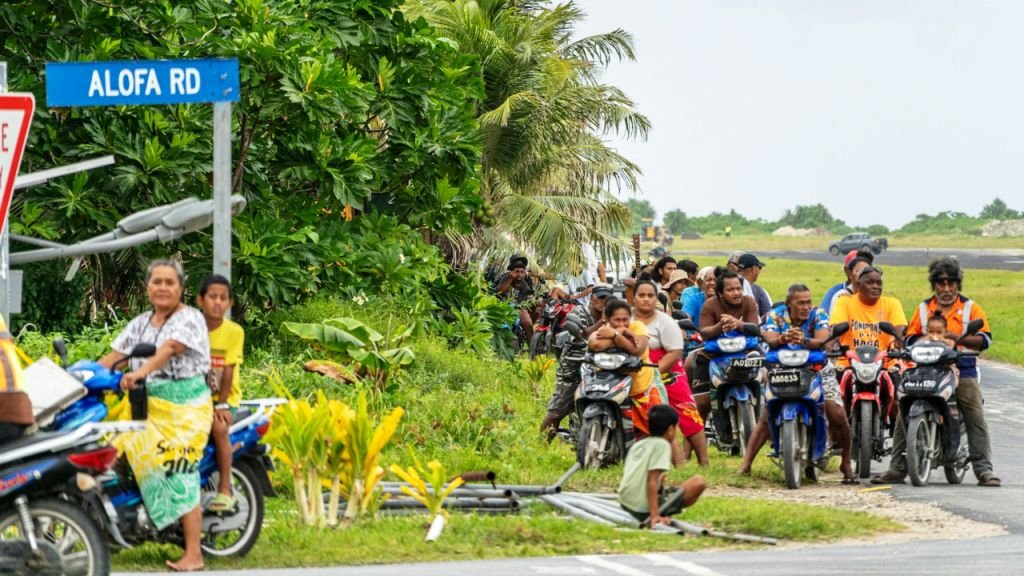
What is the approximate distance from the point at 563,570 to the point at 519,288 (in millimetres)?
15925

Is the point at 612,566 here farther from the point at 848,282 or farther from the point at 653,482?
the point at 848,282

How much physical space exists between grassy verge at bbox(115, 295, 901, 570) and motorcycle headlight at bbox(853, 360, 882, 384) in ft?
3.48

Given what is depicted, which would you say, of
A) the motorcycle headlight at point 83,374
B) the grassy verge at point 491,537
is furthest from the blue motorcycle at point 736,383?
the motorcycle headlight at point 83,374

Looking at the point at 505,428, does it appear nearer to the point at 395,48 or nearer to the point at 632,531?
the point at 632,531

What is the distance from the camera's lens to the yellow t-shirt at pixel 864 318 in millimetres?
14352

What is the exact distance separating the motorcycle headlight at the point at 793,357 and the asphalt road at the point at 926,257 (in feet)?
162

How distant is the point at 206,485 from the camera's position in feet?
31.9

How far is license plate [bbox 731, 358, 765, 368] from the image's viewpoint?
1468cm

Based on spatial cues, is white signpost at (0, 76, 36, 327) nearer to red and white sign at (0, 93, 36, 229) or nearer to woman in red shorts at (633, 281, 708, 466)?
red and white sign at (0, 93, 36, 229)

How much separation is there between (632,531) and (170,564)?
9.48 ft

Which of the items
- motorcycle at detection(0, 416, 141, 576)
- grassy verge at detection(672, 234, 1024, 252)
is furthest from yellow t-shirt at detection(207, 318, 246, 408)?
grassy verge at detection(672, 234, 1024, 252)

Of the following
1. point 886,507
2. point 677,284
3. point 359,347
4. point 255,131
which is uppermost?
point 255,131

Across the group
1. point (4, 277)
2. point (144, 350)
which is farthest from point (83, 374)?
point (4, 277)

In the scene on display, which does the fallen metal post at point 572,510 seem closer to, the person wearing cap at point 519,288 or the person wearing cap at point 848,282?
the person wearing cap at point 848,282
